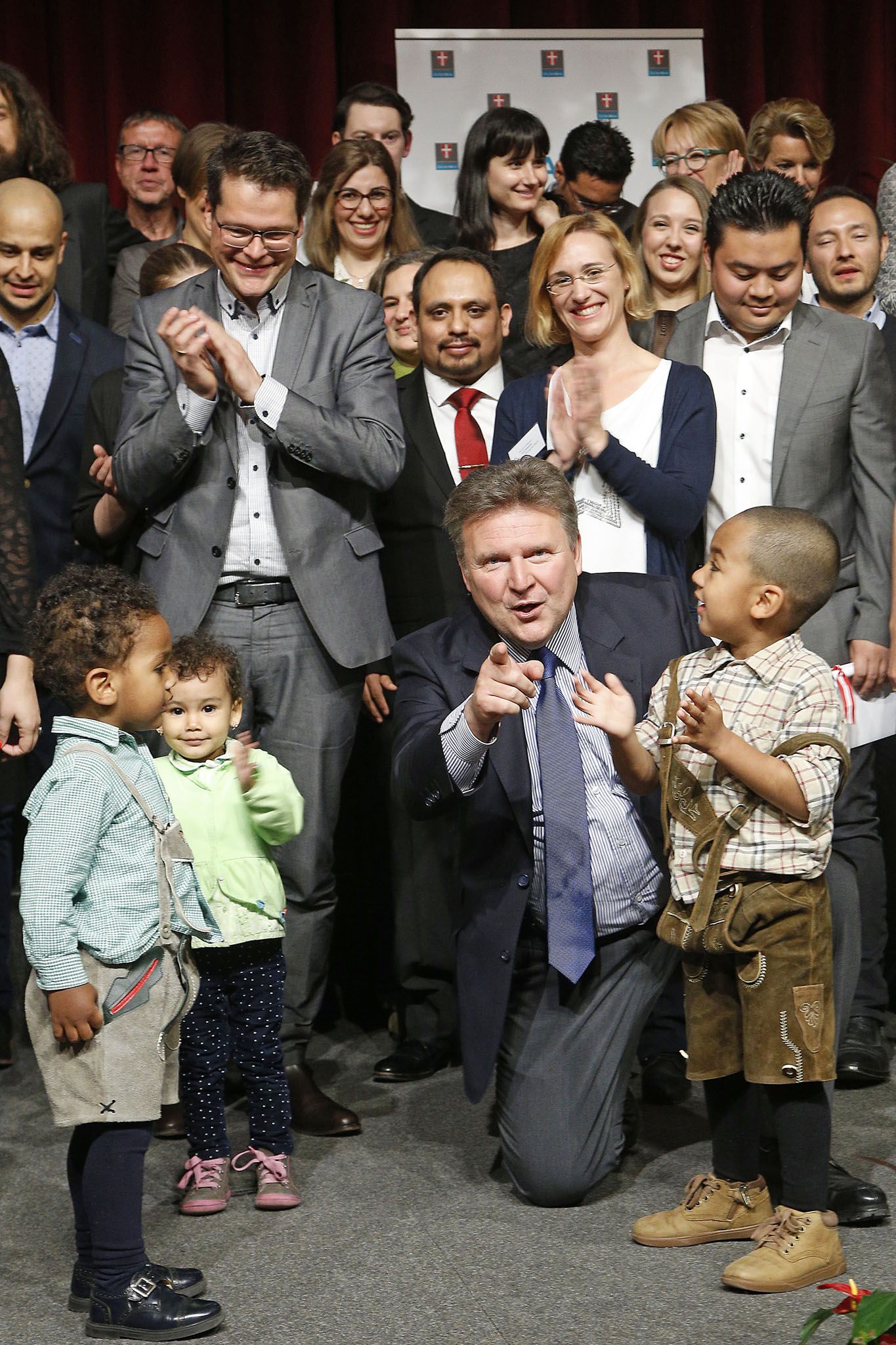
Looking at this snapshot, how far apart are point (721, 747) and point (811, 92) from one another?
5.55 meters

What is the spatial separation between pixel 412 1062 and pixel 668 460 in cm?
137

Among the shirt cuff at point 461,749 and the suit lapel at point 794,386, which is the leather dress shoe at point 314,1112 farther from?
the suit lapel at point 794,386

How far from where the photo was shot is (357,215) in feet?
13.4

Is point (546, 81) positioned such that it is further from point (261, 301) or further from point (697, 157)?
point (261, 301)

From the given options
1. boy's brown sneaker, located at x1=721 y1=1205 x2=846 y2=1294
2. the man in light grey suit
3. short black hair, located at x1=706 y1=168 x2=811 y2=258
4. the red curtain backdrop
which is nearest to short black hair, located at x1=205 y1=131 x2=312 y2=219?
the man in light grey suit

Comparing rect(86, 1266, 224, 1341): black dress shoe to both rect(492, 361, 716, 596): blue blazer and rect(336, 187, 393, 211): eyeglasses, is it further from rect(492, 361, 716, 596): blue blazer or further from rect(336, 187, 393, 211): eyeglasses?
rect(336, 187, 393, 211): eyeglasses

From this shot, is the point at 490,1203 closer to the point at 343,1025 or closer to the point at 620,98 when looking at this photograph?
the point at 343,1025

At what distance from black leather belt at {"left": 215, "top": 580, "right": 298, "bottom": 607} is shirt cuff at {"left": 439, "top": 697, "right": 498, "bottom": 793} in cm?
67

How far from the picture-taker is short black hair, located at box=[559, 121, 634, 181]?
4.68 metres

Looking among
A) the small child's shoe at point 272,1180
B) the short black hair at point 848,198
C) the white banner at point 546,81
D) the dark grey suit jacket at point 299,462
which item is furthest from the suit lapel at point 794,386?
the white banner at point 546,81

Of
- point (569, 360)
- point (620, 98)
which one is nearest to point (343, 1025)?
point (569, 360)

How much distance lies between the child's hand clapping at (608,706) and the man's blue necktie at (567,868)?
337 mm

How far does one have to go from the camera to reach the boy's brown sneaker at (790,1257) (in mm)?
2236

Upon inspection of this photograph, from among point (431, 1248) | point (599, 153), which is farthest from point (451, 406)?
point (431, 1248)
